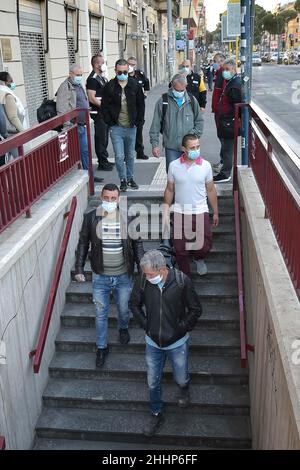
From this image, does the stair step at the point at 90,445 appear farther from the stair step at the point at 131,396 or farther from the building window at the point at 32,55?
the building window at the point at 32,55

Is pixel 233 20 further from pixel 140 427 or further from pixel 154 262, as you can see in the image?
pixel 140 427

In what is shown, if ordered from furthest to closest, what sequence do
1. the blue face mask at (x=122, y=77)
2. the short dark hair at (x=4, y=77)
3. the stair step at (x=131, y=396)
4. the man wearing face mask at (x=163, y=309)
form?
the blue face mask at (x=122, y=77) → the short dark hair at (x=4, y=77) → the stair step at (x=131, y=396) → the man wearing face mask at (x=163, y=309)

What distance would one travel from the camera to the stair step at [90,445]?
16.1 ft

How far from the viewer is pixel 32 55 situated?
33.6 feet

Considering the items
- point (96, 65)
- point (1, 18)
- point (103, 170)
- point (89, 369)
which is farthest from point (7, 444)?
point (1, 18)

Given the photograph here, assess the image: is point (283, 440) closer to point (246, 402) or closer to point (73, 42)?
point (246, 402)

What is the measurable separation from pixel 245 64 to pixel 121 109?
1947mm

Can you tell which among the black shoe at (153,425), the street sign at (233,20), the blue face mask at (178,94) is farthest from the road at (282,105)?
the black shoe at (153,425)

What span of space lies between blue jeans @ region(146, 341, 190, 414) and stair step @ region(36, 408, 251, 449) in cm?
37

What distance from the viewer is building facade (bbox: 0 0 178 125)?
8.81m

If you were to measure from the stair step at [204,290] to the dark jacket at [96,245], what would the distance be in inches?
48.5

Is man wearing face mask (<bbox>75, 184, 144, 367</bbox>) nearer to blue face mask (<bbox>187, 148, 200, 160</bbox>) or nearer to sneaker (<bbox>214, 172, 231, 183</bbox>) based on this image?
blue face mask (<bbox>187, 148, 200, 160</bbox>)

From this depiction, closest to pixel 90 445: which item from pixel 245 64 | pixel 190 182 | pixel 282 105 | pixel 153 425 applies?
pixel 153 425

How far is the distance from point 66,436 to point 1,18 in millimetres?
6534
